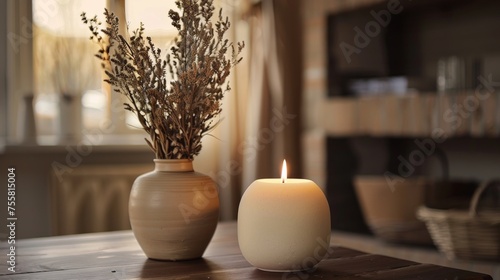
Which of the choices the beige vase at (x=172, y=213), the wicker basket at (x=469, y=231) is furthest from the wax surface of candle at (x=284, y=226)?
the wicker basket at (x=469, y=231)

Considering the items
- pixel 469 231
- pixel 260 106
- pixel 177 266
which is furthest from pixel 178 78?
pixel 260 106

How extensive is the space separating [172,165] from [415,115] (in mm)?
1650

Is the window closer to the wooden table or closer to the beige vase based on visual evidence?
the wooden table

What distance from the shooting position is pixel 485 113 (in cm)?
258

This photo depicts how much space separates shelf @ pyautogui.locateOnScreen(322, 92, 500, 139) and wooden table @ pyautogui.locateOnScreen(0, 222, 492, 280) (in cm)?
126

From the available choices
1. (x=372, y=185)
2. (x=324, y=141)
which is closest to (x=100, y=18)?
(x=324, y=141)

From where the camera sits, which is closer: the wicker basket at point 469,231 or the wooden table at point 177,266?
the wooden table at point 177,266

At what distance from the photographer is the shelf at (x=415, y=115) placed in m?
2.59

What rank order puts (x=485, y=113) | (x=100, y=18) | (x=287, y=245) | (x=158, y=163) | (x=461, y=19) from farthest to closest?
(x=100, y=18) < (x=461, y=19) < (x=485, y=113) < (x=158, y=163) < (x=287, y=245)

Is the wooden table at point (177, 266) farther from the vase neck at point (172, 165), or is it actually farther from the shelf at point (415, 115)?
the shelf at point (415, 115)

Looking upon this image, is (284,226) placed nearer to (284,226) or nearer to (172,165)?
(284,226)

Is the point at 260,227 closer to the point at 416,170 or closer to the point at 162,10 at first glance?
the point at 416,170

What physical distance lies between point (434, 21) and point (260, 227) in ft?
6.95

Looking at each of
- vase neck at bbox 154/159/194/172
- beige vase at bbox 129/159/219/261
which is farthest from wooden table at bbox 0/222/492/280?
vase neck at bbox 154/159/194/172
